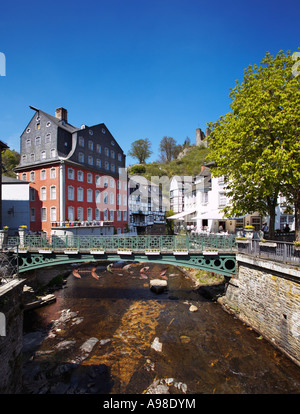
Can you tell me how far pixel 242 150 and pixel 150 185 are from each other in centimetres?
5240

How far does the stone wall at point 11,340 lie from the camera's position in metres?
7.00

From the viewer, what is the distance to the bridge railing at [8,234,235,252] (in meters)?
15.5

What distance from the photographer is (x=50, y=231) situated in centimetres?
2956

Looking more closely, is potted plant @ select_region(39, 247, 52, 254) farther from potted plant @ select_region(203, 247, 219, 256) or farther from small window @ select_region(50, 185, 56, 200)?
small window @ select_region(50, 185, 56, 200)

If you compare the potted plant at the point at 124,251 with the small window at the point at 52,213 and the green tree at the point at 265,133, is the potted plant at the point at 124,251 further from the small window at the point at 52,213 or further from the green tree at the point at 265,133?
the small window at the point at 52,213

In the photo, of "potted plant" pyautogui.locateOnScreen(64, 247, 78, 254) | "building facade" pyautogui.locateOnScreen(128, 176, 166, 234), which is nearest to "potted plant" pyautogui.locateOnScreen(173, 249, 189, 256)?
"potted plant" pyautogui.locateOnScreen(64, 247, 78, 254)

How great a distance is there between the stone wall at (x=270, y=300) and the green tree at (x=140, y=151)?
278 ft

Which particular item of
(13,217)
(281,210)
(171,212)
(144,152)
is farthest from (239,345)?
(144,152)

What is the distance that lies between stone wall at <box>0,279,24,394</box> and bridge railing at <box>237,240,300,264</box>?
40.6 ft

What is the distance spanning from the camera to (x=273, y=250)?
38.8 ft

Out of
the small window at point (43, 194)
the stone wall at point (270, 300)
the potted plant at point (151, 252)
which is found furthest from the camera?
the small window at point (43, 194)

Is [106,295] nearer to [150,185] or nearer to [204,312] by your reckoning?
[204,312]

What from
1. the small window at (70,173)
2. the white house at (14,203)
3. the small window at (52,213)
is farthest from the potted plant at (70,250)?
the small window at (70,173)

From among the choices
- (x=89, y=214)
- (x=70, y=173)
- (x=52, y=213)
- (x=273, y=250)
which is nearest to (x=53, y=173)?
(x=70, y=173)
